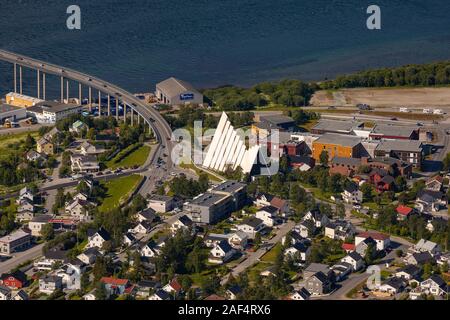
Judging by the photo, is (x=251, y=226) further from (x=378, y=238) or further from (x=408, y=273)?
(x=408, y=273)

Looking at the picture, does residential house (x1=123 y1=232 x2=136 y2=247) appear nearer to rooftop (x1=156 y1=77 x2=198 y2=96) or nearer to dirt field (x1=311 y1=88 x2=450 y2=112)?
rooftop (x1=156 y1=77 x2=198 y2=96)

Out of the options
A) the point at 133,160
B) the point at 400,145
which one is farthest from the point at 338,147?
the point at 133,160

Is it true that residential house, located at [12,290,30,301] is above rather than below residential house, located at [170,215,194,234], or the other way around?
below

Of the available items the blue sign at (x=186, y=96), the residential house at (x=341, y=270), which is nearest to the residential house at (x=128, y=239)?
the residential house at (x=341, y=270)

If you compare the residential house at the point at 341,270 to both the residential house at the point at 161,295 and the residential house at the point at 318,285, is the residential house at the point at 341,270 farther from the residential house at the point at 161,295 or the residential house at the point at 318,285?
the residential house at the point at 161,295

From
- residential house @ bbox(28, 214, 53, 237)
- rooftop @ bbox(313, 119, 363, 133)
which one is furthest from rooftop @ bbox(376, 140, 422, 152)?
residential house @ bbox(28, 214, 53, 237)

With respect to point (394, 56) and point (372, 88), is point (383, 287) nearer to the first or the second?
point (372, 88)
